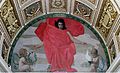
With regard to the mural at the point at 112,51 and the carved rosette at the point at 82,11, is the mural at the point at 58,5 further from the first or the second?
the mural at the point at 112,51

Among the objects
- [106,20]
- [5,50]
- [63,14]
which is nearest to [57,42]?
[63,14]

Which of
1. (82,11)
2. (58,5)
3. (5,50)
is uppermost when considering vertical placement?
A: (58,5)

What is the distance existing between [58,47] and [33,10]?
60.1 inches

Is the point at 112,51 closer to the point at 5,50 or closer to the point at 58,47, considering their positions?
the point at 58,47

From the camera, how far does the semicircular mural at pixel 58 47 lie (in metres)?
11.5

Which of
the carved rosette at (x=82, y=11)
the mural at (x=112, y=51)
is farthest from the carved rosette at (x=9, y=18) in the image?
the mural at (x=112, y=51)

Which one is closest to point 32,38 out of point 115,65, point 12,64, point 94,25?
point 12,64

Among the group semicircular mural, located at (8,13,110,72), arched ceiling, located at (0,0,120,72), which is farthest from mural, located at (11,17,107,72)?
arched ceiling, located at (0,0,120,72)

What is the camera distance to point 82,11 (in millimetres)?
11422

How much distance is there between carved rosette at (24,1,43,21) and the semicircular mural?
255 millimetres

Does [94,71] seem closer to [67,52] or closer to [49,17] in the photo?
[67,52]

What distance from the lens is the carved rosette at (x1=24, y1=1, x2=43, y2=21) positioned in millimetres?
11102

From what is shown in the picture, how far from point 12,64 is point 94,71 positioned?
108 inches

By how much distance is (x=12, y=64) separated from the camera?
37.3 feet
